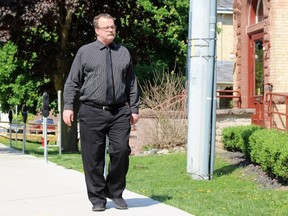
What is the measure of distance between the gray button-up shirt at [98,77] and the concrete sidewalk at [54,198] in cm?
116

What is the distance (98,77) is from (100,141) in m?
0.71

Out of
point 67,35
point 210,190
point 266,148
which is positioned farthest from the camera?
point 67,35

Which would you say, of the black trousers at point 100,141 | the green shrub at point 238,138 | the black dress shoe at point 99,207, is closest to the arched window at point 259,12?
the green shrub at point 238,138

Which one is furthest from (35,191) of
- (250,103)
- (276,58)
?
(250,103)

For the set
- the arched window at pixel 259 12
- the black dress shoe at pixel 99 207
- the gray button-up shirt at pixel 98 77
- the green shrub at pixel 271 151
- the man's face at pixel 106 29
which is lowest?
the black dress shoe at pixel 99 207

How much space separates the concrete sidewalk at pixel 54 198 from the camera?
8219mm

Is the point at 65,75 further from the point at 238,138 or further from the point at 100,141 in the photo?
the point at 100,141

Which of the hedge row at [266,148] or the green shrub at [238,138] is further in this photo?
the green shrub at [238,138]

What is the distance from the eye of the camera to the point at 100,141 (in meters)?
8.22

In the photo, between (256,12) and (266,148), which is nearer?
(266,148)

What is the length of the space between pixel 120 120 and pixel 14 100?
36.8 metres

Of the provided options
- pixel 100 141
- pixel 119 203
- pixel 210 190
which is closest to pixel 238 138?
pixel 210 190

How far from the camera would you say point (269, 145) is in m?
11.5

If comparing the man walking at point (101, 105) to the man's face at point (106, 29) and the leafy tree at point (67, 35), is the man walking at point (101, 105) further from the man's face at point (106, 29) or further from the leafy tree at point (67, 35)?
the leafy tree at point (67, 35)
